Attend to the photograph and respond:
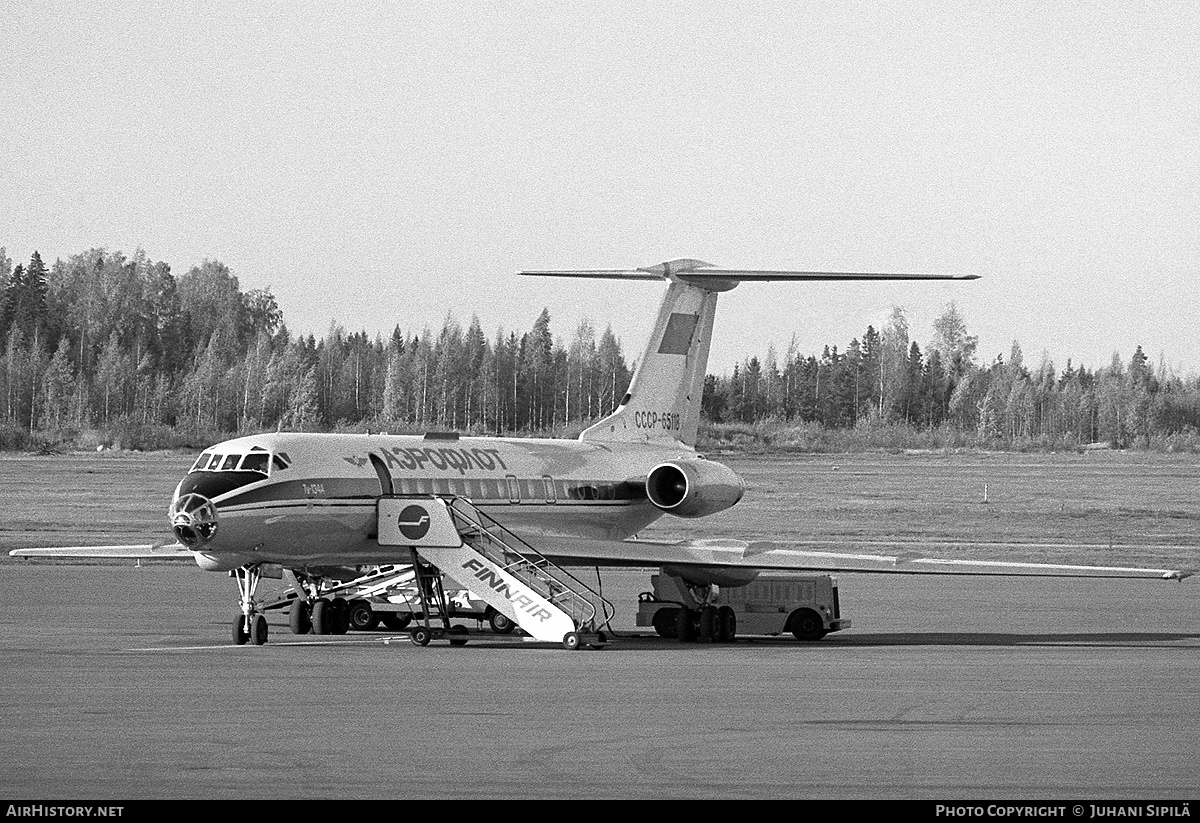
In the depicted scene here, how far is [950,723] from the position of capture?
18.6 metres

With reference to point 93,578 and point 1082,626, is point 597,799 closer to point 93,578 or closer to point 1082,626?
point 1082,626

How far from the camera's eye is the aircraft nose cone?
29094mm

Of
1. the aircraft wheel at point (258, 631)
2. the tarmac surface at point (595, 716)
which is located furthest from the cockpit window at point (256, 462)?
the tarmac surface at point (595, 716)

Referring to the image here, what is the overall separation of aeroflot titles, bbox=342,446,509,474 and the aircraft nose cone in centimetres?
317

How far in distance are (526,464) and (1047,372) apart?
159921mm

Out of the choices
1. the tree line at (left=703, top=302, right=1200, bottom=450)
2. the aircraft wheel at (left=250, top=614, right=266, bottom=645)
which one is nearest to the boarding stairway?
the aircraft wheel at (left=250, top=614, right=266, bottom=645)

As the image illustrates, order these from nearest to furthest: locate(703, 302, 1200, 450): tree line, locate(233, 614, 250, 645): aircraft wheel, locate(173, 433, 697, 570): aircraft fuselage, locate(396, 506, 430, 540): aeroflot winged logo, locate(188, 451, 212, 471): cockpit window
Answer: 1. locate(233, 614, 250, 645): aircraft wheel
2. locate(173, 433, 697, 570): aircraft fuselage
3. locate(188, 451, 212, 471): cockpit window
4. locate(396, 506, 430, 540): aeroflot winged logo
5. locate(703, 302, 1200, 450): tree line

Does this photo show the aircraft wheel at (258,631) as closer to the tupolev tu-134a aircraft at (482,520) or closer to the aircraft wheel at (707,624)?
the tupolev tu-134a aircraft at (482,520)

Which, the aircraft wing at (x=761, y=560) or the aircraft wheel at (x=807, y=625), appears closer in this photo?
the aircraft wing at (x=761, y=560)

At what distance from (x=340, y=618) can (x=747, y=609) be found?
7.45 m

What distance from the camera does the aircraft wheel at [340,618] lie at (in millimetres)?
32781

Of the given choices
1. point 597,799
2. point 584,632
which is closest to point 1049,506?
point 584,632

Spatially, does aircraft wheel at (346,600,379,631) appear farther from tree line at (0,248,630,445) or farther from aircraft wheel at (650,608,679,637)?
tree line at (0,248,630,445)

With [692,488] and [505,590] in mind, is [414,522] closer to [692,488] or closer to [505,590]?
[505,590]
